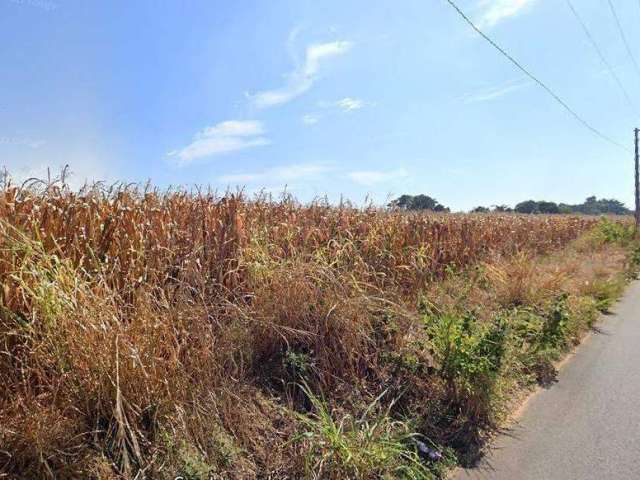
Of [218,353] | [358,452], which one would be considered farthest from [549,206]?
[358,452]

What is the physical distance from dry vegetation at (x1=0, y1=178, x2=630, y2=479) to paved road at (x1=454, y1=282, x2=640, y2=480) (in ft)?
0.82

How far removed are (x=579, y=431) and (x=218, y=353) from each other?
120 inches

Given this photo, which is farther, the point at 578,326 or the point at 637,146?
the point at 637,146

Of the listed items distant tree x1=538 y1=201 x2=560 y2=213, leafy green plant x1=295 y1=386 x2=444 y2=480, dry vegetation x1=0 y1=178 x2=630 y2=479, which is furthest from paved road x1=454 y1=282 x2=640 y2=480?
distant tree x1=538 y1=201 x2=560 y2=213

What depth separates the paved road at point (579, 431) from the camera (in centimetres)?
357

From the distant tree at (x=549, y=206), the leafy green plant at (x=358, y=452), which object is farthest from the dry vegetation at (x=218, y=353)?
the distant tree at (x=549, y=206)

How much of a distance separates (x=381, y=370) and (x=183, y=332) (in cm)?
194

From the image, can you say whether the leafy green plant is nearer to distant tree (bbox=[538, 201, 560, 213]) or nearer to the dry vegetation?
the dry vegetation

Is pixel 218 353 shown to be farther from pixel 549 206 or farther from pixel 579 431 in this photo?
pixel 549 206

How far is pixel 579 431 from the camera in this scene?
4203 mm

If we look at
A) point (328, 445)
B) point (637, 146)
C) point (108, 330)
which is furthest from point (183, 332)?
point (637, 146)

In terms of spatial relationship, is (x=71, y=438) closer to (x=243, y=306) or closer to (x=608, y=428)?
(x=243, y=306)

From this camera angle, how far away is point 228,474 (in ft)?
10.2

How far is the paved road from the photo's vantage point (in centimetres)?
357
